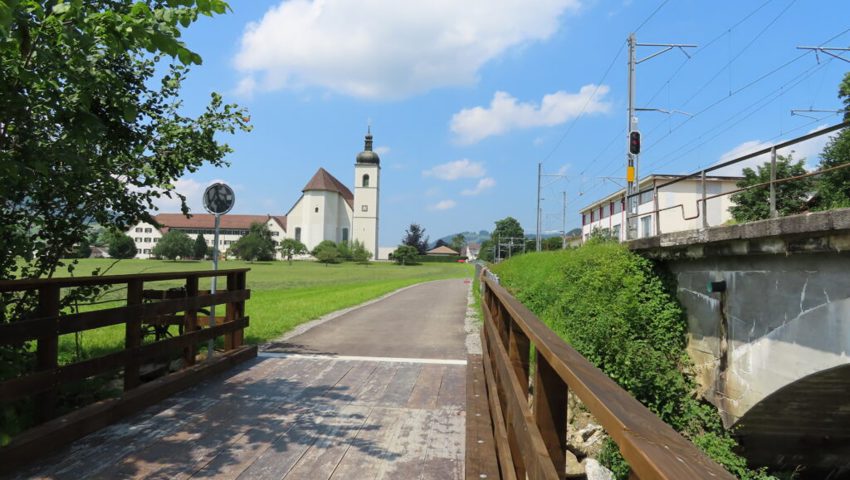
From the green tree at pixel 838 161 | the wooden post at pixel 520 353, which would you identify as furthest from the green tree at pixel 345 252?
the wooden post at pixel 520 353

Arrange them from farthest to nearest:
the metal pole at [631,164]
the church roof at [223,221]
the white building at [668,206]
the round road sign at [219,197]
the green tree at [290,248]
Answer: the church roof at [223,221]
the green tree at [290,248]
the white building at [668,206]
the metal pole at [631,164]
the round road sign at [219,197]

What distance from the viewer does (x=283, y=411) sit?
5.10 m

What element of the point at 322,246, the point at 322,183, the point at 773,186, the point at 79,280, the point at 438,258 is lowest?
the point at 79,280

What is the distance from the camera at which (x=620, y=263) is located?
1228 cm

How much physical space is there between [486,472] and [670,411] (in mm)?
7521

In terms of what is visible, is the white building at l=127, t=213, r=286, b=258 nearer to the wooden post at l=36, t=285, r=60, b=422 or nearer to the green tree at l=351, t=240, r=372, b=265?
the green tree at l=351, t=240, r=372, b=265

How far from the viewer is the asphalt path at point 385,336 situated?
8.66 metres

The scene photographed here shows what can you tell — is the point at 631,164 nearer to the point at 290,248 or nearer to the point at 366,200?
the point at 290,248

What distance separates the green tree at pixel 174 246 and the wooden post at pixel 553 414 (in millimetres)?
119450

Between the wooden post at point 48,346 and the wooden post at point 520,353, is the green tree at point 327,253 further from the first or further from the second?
the wooden post at point 520,353

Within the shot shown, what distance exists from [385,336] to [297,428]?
5877mm

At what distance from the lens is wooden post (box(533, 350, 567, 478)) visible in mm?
2008

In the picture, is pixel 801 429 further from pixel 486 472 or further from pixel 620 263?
pixel 486 472

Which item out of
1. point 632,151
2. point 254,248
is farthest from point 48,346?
point 254,248
